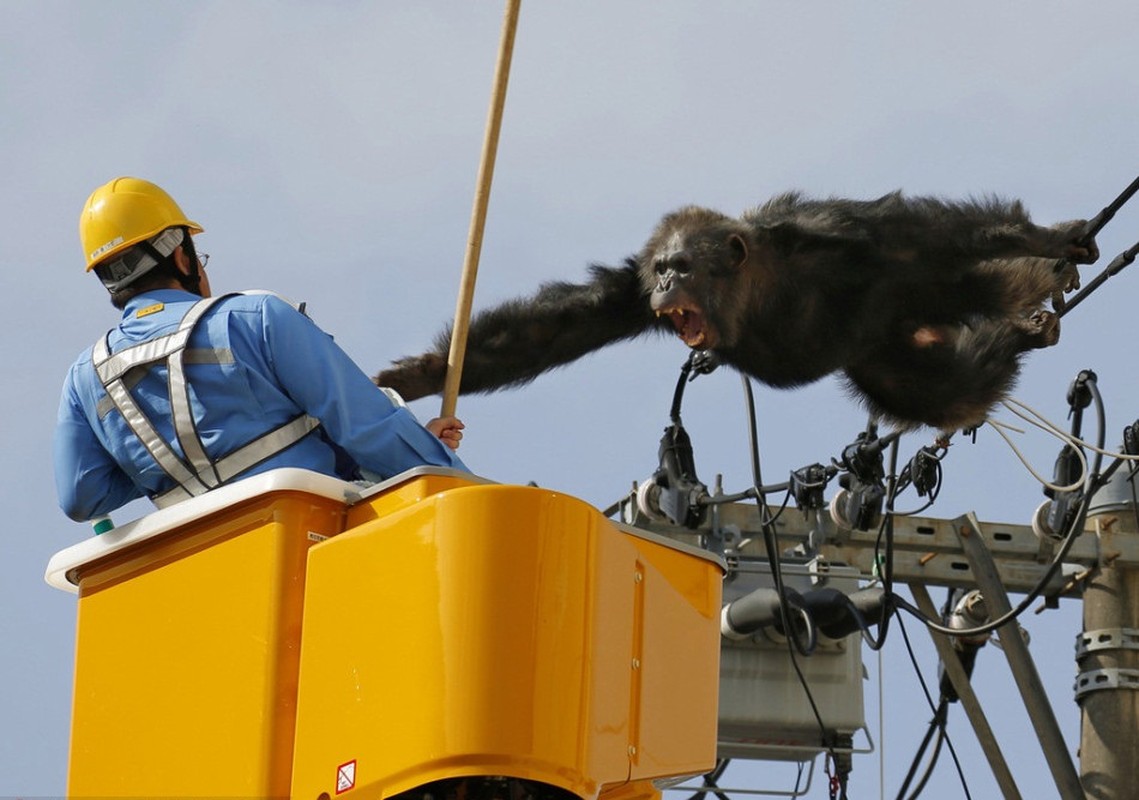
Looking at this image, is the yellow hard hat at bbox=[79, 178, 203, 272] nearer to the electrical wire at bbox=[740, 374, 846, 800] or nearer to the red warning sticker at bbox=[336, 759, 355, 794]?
the red warning sticker at bbox=[336, 759, 355, 794]

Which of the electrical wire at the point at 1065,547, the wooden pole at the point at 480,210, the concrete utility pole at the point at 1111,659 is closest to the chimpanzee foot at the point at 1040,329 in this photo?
the electrical wire at the point at 1065,547


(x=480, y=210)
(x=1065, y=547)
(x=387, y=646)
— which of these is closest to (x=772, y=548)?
(x=1065, y=547)

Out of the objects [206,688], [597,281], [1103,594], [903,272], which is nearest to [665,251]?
[597,281]

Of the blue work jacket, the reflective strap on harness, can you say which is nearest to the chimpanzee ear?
the blue work jacket

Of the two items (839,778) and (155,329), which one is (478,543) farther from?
(839,778)

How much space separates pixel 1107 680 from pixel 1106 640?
197mm

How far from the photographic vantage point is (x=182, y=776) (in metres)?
4.84

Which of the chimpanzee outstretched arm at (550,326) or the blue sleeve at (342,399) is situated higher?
the chimpanzee outstretched arm at (550,326)

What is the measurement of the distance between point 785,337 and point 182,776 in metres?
3.88

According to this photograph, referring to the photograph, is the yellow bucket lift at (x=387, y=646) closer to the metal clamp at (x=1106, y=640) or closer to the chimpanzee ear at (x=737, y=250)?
the chimpanzee ear at (x=737, y=250)

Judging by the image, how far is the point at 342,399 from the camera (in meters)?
5.21

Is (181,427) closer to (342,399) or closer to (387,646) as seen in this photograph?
(342,399)

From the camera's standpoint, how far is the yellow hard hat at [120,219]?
5.67 meters

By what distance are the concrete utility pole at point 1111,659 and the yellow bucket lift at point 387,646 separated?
4.68m
